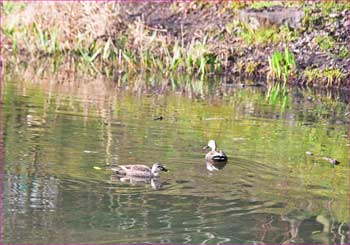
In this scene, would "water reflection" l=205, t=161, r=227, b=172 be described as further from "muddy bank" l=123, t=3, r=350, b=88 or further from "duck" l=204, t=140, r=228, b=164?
"muddy bank" l=123, t=3, r=350, b=88

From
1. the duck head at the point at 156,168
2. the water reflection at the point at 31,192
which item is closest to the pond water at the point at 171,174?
the water reflection at the point at 31,192

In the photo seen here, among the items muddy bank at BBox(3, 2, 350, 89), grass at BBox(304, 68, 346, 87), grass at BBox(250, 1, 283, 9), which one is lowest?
grass at BBox(304, 68, 346, 87)

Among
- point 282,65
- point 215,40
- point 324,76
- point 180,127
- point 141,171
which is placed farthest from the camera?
point 215,40

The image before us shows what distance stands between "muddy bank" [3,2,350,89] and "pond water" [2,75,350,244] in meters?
5.48

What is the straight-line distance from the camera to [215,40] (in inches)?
960

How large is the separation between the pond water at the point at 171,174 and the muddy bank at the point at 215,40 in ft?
18.0

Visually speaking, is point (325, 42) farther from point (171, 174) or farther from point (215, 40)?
point (171, 174)

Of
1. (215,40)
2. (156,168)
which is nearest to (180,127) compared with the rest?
(156,168)

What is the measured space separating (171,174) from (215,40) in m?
15.4

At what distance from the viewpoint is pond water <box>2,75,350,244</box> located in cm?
719

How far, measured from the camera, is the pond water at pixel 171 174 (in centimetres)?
719

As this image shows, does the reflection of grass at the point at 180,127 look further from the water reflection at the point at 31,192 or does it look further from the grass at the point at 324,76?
the grass at the point at 324,76

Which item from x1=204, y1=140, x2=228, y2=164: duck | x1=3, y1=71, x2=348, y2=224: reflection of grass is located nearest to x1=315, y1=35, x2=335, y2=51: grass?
x1=3, y1=71, x2=348, y2=224: reflection of grass

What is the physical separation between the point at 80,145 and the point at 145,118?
3.10 metres
